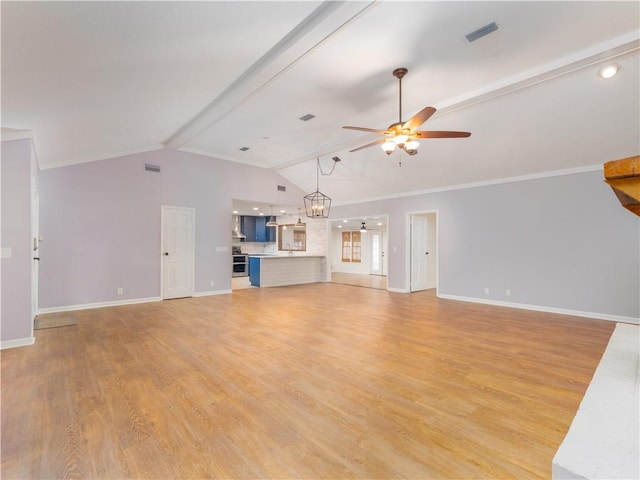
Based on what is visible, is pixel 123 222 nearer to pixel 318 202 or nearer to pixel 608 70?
pixel 318 202

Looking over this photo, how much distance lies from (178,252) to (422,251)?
252 inches

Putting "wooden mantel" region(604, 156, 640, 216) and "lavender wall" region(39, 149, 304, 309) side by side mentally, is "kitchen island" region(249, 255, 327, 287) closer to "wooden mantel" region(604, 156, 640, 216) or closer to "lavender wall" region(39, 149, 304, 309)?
"lavender wall" region(39, 149, 304, 309)

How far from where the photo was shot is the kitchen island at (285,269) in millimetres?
9164

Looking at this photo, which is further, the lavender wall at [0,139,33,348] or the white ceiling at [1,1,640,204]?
the lavender wall at [0,139,33,348]

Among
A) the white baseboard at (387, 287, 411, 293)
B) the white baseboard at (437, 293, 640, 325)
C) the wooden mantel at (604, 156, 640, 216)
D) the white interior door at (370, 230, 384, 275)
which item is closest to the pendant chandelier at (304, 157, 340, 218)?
the white baseboard at (387, 287, 411, 293)

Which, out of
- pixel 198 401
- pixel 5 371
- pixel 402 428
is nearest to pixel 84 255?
pixel 5 371

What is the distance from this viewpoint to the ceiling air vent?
291 centimetres

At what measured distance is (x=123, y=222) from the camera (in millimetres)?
6285

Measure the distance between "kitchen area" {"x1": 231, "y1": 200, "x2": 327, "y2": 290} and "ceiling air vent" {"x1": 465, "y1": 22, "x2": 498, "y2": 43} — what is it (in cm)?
706

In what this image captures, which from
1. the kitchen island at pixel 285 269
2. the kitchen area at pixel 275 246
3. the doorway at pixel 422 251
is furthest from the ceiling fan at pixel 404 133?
the kitchen island at pixel 285 269

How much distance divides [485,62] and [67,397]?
17.6 feet

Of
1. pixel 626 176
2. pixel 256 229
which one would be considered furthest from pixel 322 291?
pixel 626 176

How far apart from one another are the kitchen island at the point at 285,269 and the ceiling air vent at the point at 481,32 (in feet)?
24.0

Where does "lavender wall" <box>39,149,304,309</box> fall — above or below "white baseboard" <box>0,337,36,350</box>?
above
